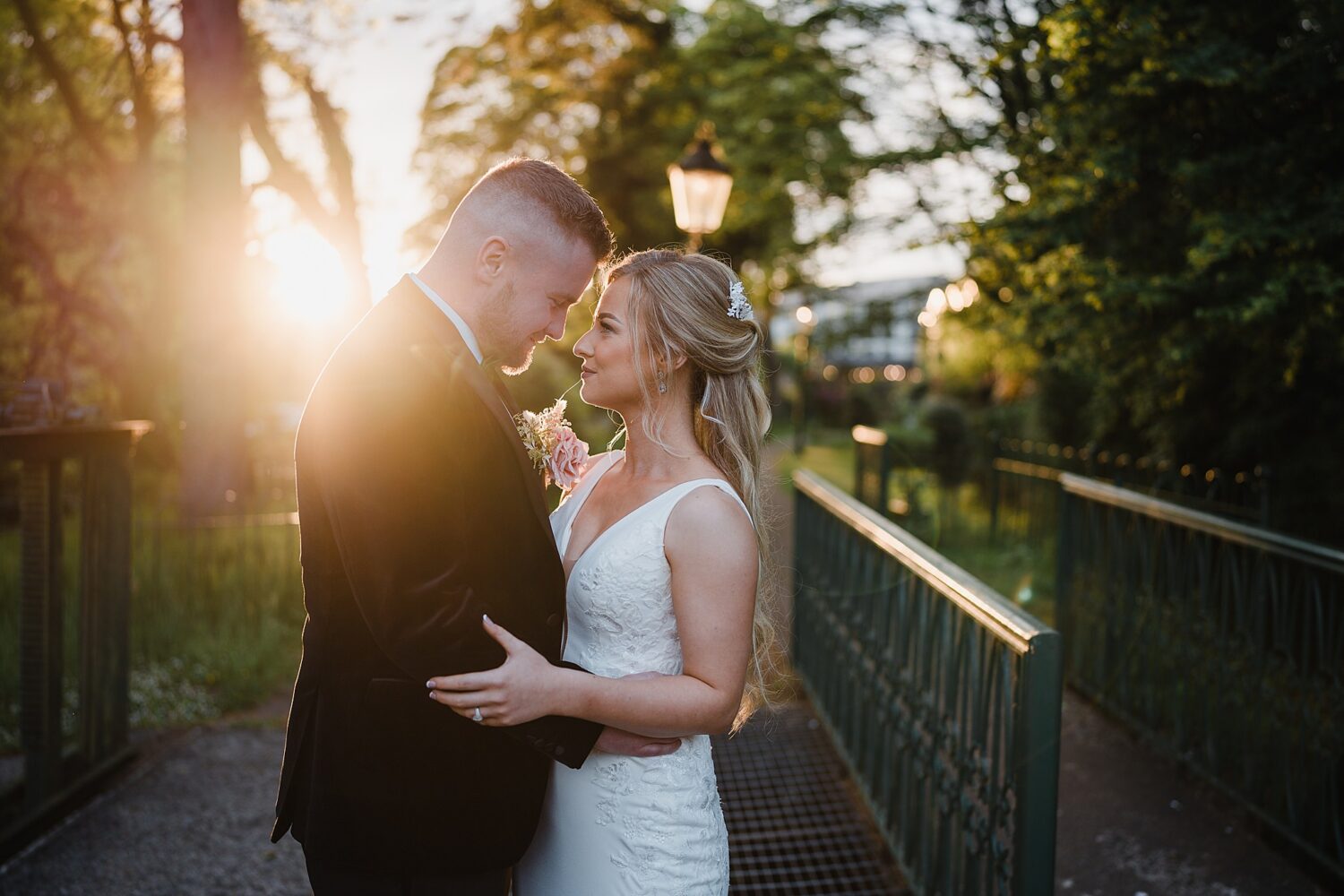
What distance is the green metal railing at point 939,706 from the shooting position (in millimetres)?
2275

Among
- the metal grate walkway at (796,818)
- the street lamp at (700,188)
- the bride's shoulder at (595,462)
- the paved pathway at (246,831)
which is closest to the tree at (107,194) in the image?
the street lamp at (700,188)

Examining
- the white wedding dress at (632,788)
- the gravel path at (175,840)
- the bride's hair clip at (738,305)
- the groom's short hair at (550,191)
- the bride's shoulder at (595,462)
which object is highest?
the groom's short hair at (550,191)

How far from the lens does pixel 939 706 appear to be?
3115mm

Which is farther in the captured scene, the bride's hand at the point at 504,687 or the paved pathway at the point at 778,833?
the paved pathway at the point at 778,833

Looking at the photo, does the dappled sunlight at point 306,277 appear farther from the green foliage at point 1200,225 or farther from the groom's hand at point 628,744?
the groom's hand at point 628,744

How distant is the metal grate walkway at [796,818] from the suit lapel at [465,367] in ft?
7.95

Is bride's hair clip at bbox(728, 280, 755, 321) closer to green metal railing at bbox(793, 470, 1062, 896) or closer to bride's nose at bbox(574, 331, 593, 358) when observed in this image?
bride's nose at bbox(574, 331, 593, 358)

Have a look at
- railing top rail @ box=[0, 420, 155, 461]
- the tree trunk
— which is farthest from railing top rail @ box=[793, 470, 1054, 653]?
the tree trunk

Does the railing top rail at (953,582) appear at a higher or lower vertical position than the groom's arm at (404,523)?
lower

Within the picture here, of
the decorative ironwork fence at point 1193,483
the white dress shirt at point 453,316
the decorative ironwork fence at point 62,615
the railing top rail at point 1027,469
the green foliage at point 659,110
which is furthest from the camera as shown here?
the green foliage at point 659,110

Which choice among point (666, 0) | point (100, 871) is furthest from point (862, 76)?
point (100, 871)

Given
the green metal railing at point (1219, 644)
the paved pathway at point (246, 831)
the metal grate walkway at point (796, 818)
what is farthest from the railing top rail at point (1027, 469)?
the paved pathway at point (246, 831)

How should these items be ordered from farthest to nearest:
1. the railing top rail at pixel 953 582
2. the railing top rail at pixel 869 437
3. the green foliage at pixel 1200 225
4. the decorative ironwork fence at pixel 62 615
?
the railing top rail at pixel 869 437 < the green foliage at pixel 1200 225 < the decorative ironwork fence at pixel 62 615 < the railing top rail at pixel 953 582

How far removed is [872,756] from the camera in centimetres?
402
